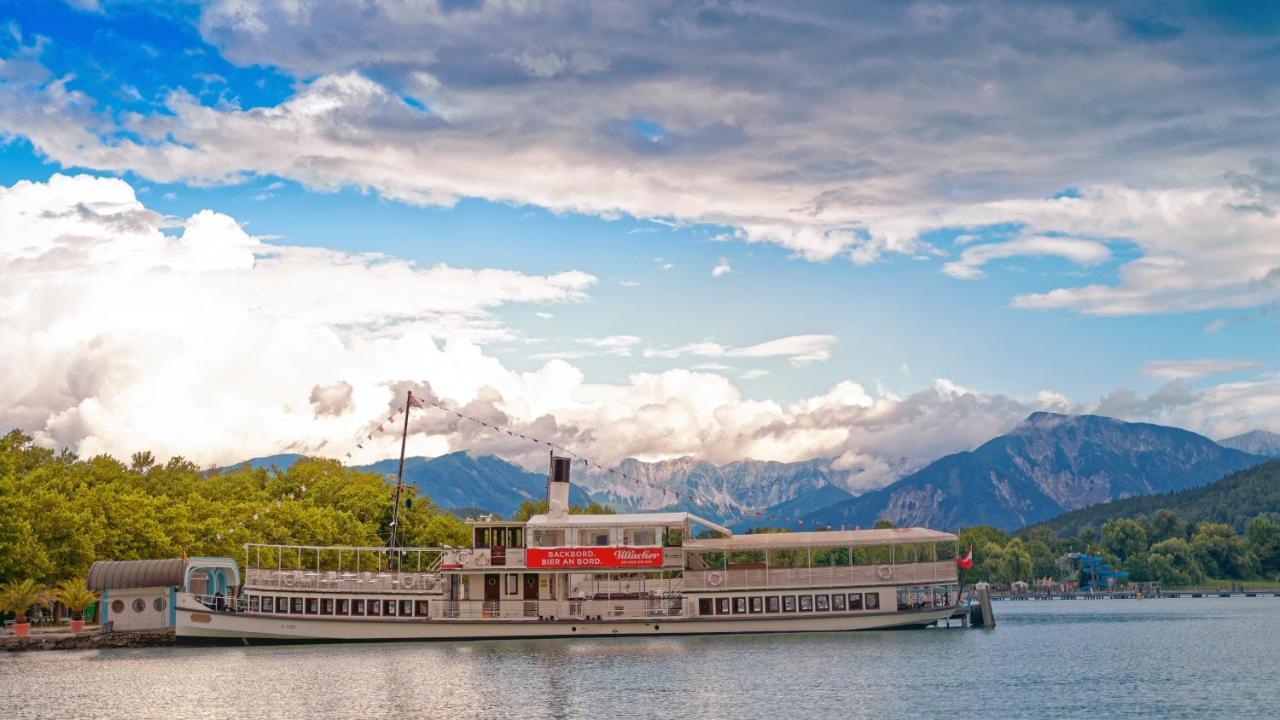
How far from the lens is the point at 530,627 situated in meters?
75.1

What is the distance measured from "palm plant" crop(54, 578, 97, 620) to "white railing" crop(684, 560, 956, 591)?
36.4 meters

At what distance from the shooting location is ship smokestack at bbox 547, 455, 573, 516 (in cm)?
7744

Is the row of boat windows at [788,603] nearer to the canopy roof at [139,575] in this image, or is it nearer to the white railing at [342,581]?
the white railing at [342,581]

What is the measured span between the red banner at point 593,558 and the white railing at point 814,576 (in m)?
2.62

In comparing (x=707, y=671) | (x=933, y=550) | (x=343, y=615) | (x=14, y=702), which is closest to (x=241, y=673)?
(x=14, y=702)

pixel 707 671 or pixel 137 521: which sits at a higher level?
pixel 137 521

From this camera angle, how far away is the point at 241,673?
58531 millimetres

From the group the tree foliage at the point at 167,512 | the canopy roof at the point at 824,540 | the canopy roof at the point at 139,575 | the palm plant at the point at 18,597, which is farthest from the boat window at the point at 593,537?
the palm plant at the point at 18,597

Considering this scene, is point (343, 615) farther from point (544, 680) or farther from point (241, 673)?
point (544, 680)

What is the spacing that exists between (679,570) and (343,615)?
1940 centimetres

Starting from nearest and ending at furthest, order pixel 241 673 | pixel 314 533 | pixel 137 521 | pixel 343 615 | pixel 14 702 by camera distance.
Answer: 1. pixel 14 702
2. pixel 241 673
3. pixel 343 615
4. pixel 137 521
5. pixel 314 533

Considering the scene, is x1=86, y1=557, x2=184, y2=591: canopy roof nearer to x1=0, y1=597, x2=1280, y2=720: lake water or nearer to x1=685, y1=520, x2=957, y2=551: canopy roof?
x1=0, y1=597, x2=1280, y2=720: lake water

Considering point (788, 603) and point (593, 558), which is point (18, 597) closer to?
point (593, 558)

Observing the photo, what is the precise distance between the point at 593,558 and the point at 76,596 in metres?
31.6
